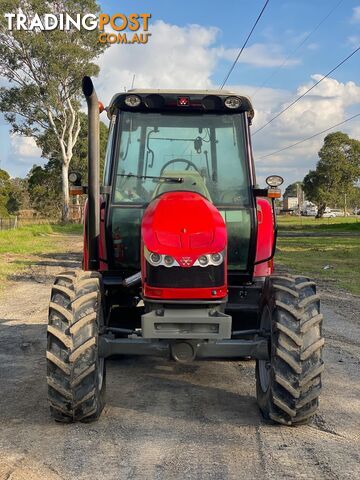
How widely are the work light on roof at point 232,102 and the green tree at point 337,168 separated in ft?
188

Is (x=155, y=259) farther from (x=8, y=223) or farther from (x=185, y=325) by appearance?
(x=8, y=223)

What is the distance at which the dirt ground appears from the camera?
139 inches

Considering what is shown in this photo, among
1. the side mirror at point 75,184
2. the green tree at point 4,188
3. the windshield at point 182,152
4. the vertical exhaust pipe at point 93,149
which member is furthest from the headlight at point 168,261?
the green tree at point 4,188

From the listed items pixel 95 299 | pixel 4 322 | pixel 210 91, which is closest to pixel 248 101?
pixel 210 91

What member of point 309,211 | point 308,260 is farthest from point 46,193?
point 309,211

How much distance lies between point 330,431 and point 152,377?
6.71ft

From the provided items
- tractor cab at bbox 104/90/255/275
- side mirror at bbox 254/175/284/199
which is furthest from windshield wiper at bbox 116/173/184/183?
side mirror at bbox 254/175/284/199

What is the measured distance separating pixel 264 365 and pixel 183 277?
1189 millimetres

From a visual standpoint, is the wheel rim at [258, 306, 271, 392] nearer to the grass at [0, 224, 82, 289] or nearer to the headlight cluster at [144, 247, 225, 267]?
the headlight cluster at [144, 247, 225, 267]

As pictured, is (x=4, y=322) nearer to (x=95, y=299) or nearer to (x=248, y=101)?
(x=95, y=299)

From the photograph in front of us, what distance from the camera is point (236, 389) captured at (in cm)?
525

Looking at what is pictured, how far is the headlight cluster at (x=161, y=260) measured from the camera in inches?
161

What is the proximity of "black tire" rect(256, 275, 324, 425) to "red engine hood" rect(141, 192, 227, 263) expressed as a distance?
690mm

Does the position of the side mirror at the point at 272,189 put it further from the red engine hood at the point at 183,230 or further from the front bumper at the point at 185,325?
the front bumper at the point at 185,325
